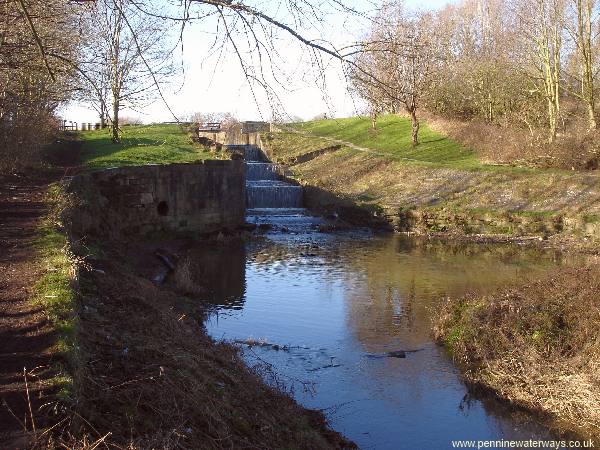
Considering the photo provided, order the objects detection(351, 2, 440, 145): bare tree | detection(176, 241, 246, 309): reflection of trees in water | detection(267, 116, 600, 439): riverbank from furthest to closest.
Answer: detection(176, 241, 246, 309): reflection of trees in water
detection(267, 116, 600, 439): riverbank
detection(351, 2, 440, 145): bare tree

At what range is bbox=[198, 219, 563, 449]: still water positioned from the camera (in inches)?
348

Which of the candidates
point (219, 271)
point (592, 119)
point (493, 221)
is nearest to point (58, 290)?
point (219, 271)

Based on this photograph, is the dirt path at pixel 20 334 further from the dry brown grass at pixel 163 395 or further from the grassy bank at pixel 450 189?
the grassy bank at pixel 450 189

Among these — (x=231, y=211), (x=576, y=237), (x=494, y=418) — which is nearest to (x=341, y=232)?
(x=231, y=211)

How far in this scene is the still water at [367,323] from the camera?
8852 mm

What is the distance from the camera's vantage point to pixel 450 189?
29.5 m

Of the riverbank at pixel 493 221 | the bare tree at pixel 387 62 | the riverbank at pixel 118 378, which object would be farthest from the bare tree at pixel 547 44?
the bare tree at pixel 387 62

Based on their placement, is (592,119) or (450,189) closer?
(592,119)

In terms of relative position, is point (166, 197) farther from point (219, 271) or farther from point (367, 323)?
point (367, 323)

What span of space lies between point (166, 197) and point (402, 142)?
19956 millimetres

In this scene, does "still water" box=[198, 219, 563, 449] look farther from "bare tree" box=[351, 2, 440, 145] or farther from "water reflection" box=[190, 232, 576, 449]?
"bare tree" box=[351, 2, 440, 145]

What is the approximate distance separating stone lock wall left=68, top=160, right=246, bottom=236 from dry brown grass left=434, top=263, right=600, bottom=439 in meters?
12.6

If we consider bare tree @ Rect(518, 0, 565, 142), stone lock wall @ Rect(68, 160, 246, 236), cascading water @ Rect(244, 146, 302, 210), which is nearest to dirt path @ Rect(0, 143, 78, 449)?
stone lock wall @ Rect(68, 160, 246, 236)


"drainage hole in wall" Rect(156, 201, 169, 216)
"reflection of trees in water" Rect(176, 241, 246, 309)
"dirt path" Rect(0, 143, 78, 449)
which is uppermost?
"dirt path" Rect(0, 143, 78, 449)
